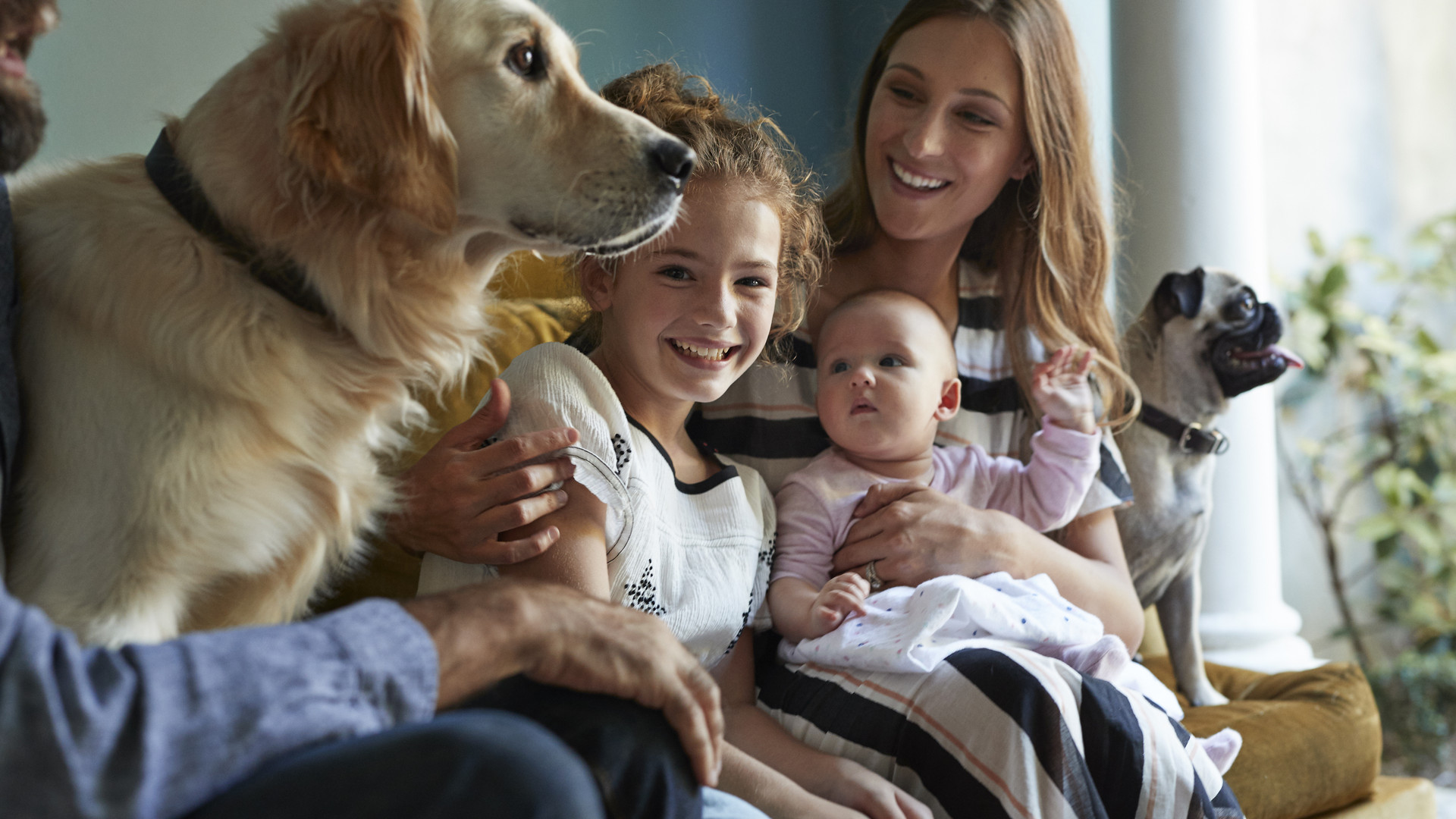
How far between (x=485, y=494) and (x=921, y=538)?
0.56 m

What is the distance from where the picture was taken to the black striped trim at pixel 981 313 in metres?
1.65

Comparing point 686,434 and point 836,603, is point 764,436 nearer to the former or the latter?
point 686,434

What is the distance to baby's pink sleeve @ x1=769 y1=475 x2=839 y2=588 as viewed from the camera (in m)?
1.34

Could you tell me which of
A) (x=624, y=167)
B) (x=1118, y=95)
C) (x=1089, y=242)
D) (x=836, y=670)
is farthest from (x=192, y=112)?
(x=1118, y=95)

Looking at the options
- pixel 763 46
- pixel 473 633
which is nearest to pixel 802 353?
pixel 473 633

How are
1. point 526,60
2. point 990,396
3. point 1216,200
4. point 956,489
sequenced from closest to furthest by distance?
point 526,60 → point 956,489 → point 990,396 → point 1216,200

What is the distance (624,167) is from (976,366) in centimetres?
84

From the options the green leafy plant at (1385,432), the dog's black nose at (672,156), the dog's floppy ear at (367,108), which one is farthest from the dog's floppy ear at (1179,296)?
the green leafy plant at (1385,432)

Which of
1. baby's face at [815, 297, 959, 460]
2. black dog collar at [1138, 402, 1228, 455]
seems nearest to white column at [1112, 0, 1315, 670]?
black dog collar at [1138, 402, 1228, 455]

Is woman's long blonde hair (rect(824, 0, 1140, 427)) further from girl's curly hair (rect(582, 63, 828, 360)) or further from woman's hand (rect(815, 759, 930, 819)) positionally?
woman's hand (rect(815, 759, 930, 819))

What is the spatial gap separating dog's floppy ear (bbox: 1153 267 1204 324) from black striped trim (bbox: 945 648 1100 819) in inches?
37.6

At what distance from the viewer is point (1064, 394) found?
1.43 m

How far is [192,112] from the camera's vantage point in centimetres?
87

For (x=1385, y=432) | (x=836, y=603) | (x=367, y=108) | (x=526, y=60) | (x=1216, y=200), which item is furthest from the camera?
(x=1385, y=432)
